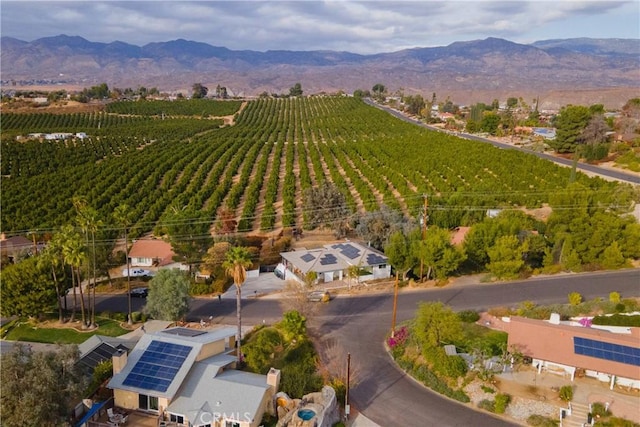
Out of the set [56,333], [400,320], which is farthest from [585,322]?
[56,333]

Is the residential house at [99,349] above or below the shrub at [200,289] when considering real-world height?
above

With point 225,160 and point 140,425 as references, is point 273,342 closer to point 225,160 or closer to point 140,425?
point 140,425

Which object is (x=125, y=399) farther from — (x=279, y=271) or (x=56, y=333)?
(x=279, y=271)

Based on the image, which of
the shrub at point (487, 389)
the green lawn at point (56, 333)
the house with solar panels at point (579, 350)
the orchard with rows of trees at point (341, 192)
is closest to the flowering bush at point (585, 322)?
the house with solar panels at point (579, 350)

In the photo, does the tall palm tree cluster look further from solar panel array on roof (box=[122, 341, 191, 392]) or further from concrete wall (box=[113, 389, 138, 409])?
concrete wall (box=[113, 389, 138, 409])

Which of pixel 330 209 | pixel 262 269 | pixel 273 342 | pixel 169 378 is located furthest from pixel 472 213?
pixel 169 378

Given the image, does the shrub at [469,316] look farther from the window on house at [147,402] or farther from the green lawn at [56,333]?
the green lawn at [56,333]
